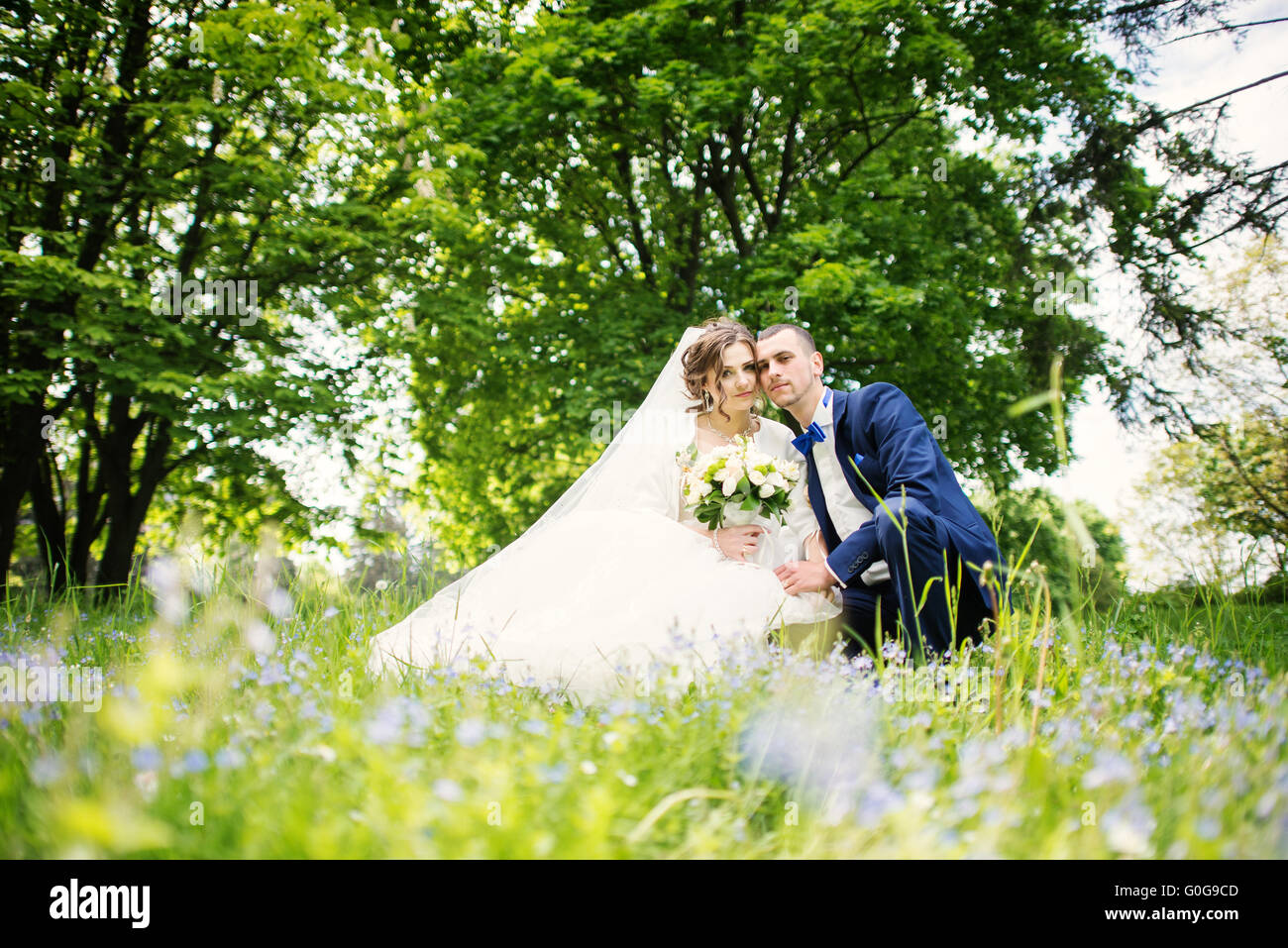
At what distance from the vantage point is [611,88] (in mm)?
10133

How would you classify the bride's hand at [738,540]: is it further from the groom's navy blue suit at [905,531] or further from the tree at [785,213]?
the tree at [785,213]

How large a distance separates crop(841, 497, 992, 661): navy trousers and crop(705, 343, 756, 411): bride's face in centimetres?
139

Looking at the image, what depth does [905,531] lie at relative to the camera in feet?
10.4

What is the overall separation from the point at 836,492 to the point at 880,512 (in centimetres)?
71

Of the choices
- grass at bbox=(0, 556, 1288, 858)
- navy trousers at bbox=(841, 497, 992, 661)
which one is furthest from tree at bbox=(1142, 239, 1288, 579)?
grass at bbox=(0, 556, 1288, 858)

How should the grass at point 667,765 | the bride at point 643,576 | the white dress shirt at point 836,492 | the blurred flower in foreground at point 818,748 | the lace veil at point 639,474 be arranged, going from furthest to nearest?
the lace veil at point 639,474 < the white dress shirt at point 836,492 < the bride at point 643,576 < the blurred flower in foreground at point 818,748 < the grass at point 667,765

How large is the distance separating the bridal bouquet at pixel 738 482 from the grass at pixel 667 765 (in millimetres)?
1222

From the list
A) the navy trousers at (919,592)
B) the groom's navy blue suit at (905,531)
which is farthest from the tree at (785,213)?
the navy trousers at (919,592)

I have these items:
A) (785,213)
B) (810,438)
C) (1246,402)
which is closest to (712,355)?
(810,438)

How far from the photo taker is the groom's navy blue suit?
3.40 meters

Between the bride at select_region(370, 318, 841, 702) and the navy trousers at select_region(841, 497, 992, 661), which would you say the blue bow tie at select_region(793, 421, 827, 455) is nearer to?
the bride at select_region(370, 318, 841, 702)

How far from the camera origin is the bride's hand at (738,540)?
4.21 meters
